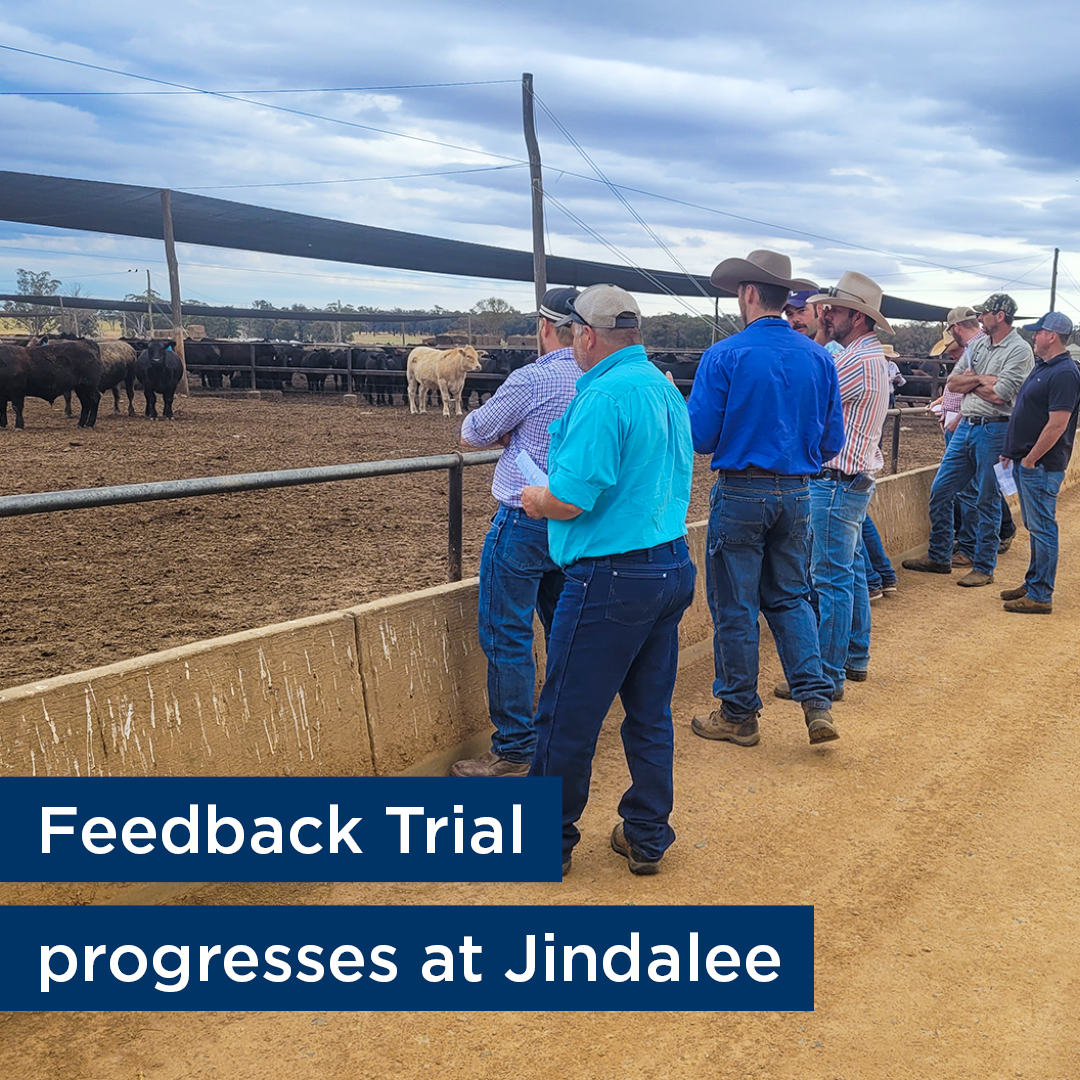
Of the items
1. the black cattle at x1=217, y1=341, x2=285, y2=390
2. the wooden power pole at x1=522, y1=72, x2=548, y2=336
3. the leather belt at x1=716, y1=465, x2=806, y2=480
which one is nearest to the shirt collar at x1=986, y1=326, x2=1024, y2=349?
the leather belt at x1=716, y1=465, x2=806, y2=480

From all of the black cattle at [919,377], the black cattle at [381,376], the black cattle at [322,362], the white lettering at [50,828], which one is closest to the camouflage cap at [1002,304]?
the white lettering at [50,828]

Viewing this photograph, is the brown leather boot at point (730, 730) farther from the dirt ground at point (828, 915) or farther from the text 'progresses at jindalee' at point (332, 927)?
the text 'progresses at jindalee' at point (332, 927)

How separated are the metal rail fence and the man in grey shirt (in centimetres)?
442

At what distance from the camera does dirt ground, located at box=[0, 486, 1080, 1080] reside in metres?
2.62

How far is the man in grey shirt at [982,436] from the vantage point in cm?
753

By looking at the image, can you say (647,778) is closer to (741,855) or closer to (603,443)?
(741,855)

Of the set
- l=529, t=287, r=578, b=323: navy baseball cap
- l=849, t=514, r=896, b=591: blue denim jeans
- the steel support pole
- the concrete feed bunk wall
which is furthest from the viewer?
l=849, t=514, r=896, b=591: blue denim jeans

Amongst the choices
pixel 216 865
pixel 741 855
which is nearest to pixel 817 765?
pixel 741 855

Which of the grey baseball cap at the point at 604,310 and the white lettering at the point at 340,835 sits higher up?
the grey baseball cap at the point at 604,310

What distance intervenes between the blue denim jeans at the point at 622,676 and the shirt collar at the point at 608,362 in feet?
1.83

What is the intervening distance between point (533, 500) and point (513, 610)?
0.98 m

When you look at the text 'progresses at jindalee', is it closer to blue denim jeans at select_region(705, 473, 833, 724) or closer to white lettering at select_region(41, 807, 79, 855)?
white lettering at select_region(41, 807, 79, 855)

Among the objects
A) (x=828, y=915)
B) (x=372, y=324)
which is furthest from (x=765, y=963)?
(x=372, y=324)

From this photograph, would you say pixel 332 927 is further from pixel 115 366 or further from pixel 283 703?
pixel 115 366
